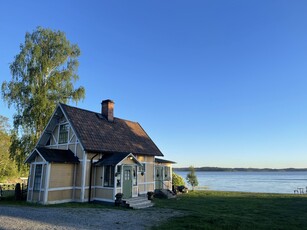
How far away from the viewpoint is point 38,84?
22.1 meters

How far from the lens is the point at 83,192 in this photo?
51.4 ft

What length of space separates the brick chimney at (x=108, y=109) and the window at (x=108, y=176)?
18.6 ft

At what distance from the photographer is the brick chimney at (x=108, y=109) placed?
21.0 metres

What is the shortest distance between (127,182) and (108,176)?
130 centimetres

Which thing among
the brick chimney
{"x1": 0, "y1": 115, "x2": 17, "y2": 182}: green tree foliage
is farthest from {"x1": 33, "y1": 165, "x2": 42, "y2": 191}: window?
{"x1": 0, "y1": 115, "x2": 17, "y2": 182}: green tree foliage

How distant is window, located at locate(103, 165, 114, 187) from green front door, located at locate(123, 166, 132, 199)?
2.78 ft

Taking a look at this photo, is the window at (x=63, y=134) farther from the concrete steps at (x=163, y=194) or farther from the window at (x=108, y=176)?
the concrete steps at (x=163, y=194)

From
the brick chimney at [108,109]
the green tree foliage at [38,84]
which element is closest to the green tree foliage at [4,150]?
the green tree foliage at [38,84]

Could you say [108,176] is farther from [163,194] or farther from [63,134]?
[163,194]

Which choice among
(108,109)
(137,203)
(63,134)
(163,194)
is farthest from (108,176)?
(108,109)

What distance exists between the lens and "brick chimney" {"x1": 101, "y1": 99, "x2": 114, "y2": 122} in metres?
21.0

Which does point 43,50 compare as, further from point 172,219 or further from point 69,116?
point 172,219

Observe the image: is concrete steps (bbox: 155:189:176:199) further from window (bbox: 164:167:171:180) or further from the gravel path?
the gravel path

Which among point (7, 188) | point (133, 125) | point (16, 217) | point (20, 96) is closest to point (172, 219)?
point (16, 217)
